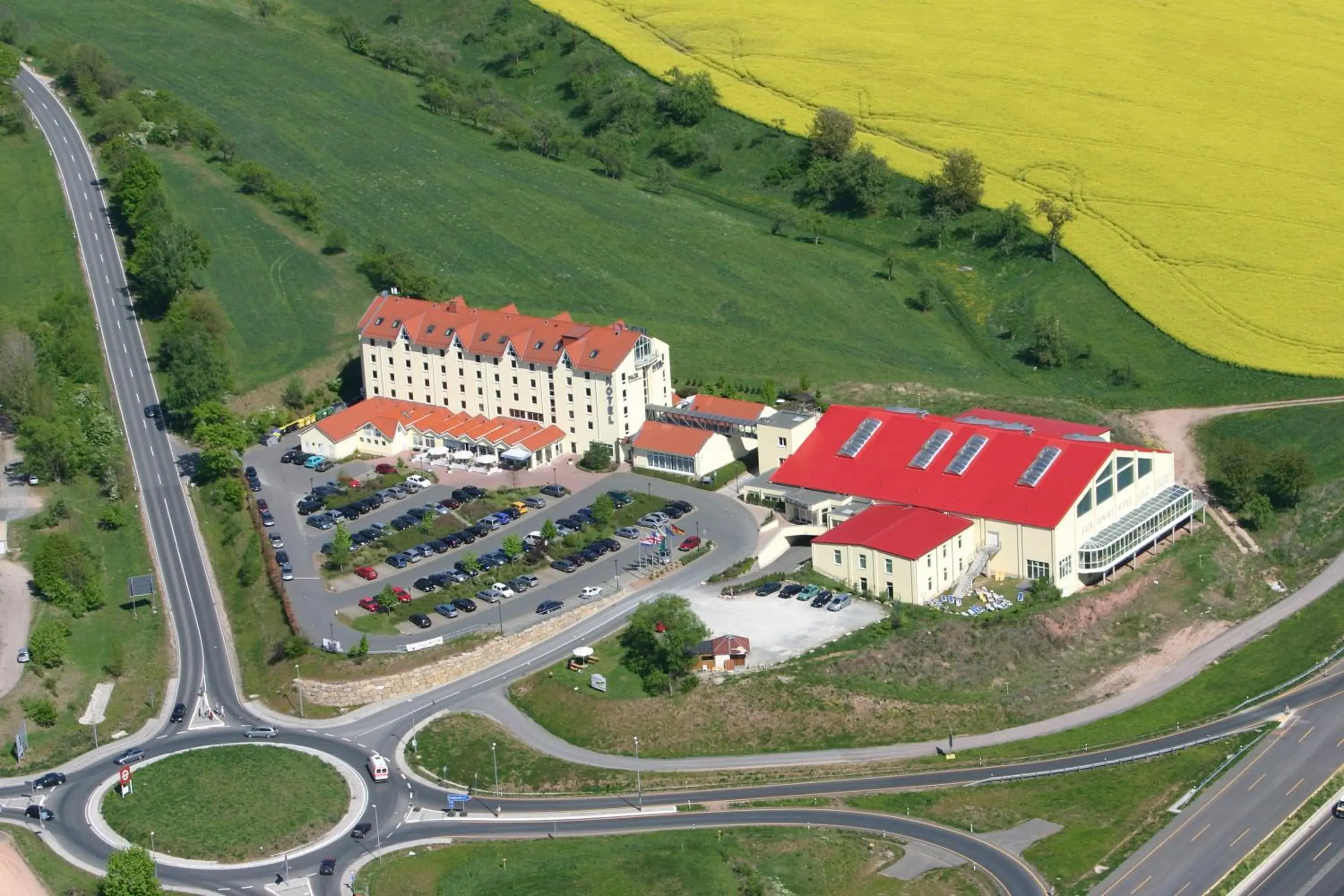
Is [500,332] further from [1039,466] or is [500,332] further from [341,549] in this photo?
[1039,466]

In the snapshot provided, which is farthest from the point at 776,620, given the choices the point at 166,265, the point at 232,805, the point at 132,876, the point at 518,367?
the point at 166,265

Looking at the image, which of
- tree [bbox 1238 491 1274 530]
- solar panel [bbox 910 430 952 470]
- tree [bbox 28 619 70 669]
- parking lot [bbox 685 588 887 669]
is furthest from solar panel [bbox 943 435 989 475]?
tree [bbox 28 619 70 669]

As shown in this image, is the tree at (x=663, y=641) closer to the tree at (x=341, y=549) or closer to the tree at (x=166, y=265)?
the tree at (x=341, y=549)

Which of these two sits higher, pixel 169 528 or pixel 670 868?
pixel 670 868

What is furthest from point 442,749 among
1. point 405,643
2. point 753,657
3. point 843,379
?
point 843,379

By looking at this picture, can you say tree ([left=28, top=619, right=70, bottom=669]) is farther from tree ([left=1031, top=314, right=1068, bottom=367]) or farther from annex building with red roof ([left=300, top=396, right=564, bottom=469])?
tree ([left=1031, top=314, right=1068, bottom=367])

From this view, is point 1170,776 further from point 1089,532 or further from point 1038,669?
point 1089,532
